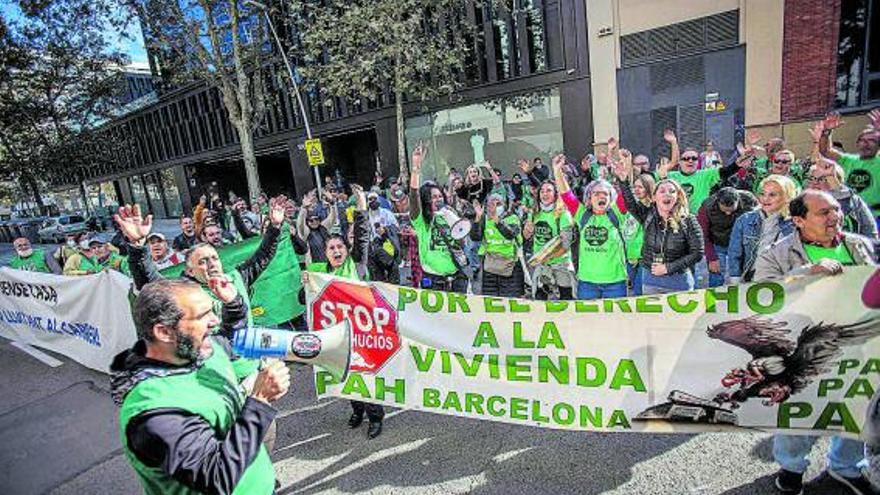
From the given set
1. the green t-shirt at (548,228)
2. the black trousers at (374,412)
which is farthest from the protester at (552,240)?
the black trousers at (374,412)

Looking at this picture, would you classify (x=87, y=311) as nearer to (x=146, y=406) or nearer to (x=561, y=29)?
(x=146, y=406)

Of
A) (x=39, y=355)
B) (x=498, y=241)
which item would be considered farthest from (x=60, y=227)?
(x=498, y=241)

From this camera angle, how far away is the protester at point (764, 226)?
12.2 feet

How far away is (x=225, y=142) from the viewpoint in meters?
29.0

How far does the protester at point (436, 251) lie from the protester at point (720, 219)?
105 inches

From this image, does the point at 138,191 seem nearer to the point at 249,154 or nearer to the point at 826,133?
the point at 249,154

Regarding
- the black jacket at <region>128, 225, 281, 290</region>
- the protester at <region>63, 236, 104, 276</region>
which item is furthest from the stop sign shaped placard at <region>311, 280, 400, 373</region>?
the protester at <region>63, 236, 104, 276</region>

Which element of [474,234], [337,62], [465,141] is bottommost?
[474,234]

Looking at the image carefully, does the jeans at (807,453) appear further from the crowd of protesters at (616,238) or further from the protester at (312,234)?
the protester at (312,234)

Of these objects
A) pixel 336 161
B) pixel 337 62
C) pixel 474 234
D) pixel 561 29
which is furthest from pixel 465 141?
pixel 474 234

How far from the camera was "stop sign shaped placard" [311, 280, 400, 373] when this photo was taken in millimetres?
3719

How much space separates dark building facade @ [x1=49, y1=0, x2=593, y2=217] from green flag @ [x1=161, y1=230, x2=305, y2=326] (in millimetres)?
10834

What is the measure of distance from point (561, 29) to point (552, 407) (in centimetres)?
1506

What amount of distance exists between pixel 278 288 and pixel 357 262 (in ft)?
3.37
